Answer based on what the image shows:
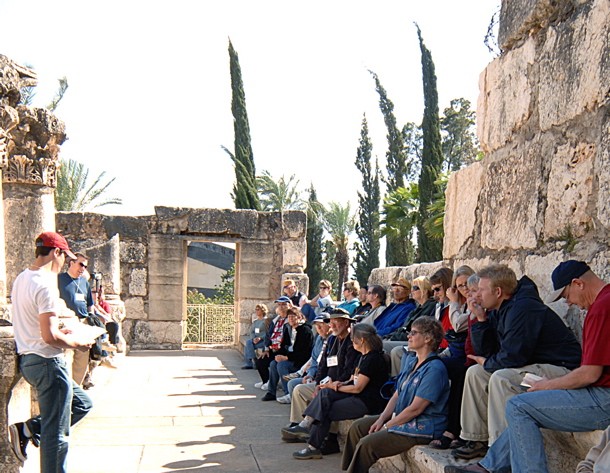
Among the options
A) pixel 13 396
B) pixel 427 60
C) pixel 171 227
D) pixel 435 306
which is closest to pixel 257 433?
pixel 435 306

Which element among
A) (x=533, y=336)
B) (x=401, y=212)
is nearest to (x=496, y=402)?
(x=533, y=336)

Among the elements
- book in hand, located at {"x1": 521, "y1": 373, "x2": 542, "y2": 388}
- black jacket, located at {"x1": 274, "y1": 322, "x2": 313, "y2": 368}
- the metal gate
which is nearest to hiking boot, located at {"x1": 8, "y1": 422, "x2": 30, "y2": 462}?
book in hand, located at {"x1": 521, "y1": 373, "x2": 542, "y2": 388}

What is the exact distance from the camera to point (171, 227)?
1381cm

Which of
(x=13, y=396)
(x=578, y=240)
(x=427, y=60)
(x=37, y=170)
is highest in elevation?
(x=427, y=60)

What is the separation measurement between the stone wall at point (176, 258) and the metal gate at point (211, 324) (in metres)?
1.91

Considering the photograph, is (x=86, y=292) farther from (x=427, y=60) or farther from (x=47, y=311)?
(x=427, y=60)

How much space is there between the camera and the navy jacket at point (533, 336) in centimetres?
345

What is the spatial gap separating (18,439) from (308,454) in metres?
2.27

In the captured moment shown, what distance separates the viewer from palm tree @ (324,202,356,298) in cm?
2738

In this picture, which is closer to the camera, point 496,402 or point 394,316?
point 496,402

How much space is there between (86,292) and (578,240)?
5.48 metres

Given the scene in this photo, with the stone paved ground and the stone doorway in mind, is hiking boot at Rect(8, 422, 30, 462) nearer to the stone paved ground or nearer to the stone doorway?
the stone paved ground

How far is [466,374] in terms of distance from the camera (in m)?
3.84

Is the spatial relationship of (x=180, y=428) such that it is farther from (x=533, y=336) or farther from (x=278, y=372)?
(x=533, y=336)
